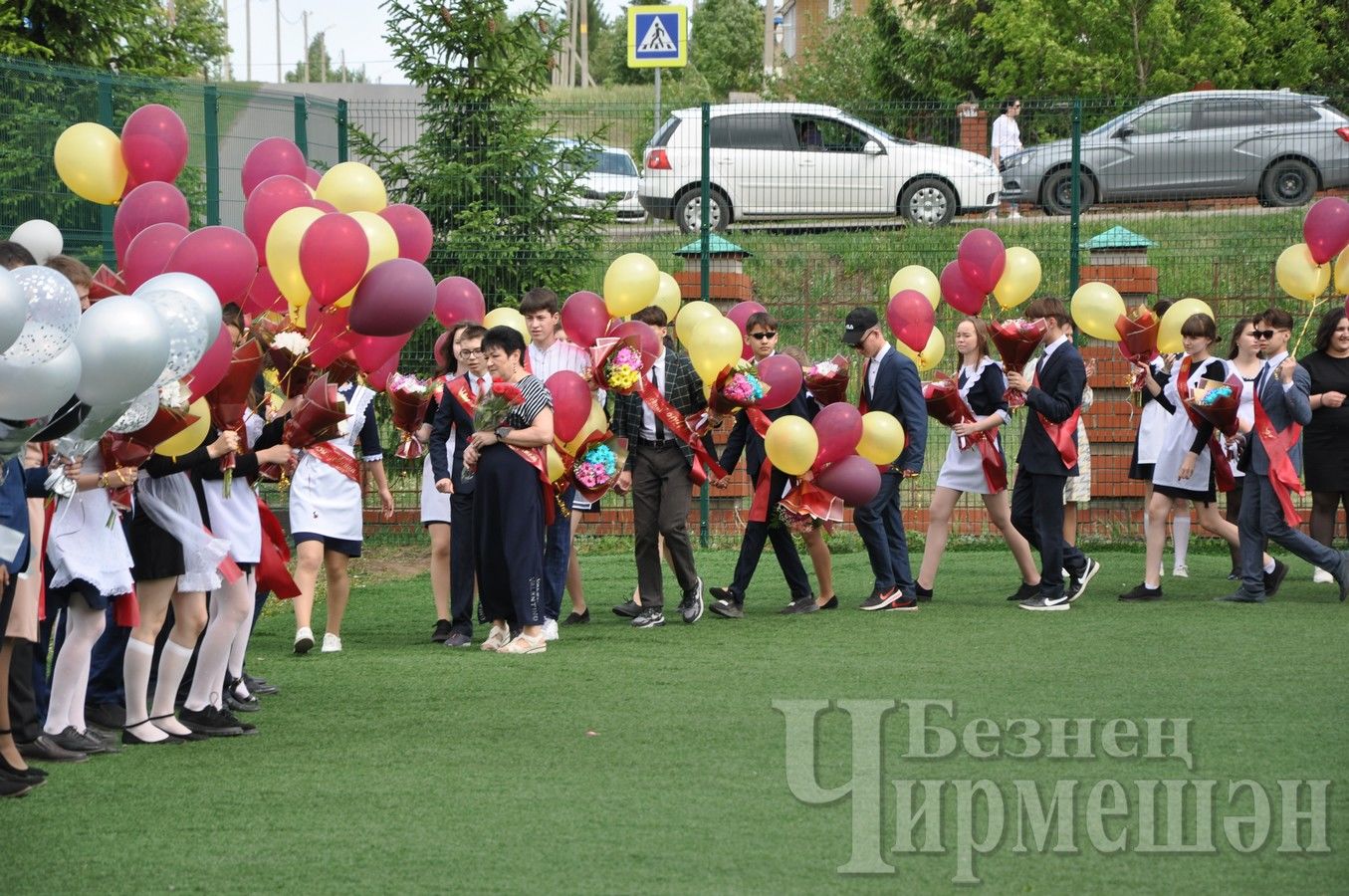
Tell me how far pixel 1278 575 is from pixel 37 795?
7433 mm

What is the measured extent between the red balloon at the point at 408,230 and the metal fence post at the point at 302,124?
474 centimetres

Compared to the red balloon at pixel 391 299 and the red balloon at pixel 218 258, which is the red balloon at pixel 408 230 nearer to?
the red balloon at pixel 391 299

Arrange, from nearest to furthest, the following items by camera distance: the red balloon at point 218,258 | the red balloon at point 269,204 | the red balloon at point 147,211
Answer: the red balloon at point 218,258, the red balloon at point 269,204, the red balloon at point 147,211

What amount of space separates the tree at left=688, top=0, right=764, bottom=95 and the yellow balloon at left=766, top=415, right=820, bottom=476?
124ft

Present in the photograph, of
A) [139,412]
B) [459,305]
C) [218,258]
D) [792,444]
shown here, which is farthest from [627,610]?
[139,412]

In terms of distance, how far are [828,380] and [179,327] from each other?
4.86 m

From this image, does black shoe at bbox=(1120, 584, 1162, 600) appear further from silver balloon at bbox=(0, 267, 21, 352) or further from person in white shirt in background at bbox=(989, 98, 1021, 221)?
silver balloon at bbox=(0, 267, 21, 352)

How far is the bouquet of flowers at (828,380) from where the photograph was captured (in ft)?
30.3

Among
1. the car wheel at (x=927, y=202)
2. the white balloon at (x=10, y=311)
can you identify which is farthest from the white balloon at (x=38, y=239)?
the car wheel at (x=927, y=202)

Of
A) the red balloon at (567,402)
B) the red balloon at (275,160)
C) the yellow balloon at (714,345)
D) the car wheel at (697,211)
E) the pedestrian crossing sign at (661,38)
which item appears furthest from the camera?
the pedestrian crossing sign at (661,38)

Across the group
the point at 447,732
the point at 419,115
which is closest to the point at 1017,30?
the point at 419,115

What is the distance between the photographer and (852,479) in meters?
8.88

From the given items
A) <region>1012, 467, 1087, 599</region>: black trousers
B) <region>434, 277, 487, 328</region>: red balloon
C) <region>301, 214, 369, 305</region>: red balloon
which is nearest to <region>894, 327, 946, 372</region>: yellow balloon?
<region>1012, 467, 1087, 599</region>: black trousers

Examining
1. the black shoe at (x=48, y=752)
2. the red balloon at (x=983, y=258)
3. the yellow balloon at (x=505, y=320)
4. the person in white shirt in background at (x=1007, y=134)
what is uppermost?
the person in white shirt in background at (x=1007, y=134)
